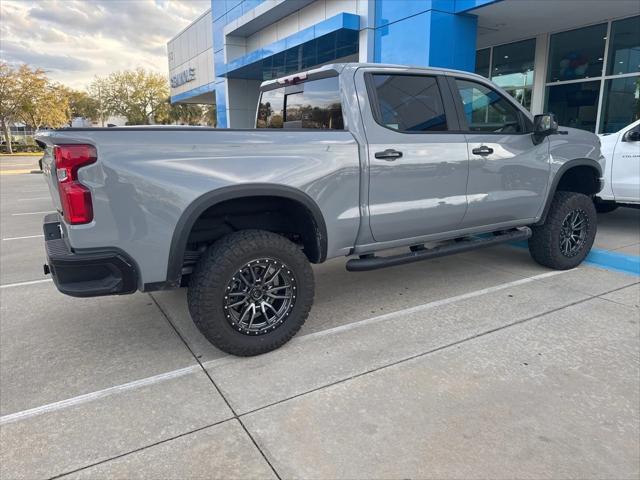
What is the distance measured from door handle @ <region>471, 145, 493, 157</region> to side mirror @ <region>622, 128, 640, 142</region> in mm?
3689

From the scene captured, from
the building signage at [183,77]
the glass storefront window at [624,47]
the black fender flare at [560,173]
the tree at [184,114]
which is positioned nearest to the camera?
the black fender flare at [560,173]

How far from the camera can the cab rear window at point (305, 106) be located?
149 inches

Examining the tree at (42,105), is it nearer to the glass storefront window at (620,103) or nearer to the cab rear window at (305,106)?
the glass storefront window at (620,103)

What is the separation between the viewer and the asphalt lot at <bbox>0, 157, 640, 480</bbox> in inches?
90.4

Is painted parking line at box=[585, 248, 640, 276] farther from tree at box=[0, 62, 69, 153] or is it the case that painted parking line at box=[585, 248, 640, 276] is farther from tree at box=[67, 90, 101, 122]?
tree at box=[67, 90, 101, 122]

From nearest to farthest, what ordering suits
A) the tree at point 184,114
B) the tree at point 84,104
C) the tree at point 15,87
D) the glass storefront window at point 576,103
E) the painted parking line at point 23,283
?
the painted parking line at point 23,283 → the glass storefront window at point 576,103 → the tree at point 15,87 → the tree at point 184,114 → the tree at point 84,104

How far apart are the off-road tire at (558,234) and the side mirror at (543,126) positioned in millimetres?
836

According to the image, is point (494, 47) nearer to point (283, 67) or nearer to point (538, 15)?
point (538, 15)

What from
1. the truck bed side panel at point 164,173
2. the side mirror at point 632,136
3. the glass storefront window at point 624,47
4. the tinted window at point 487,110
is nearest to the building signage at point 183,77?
the glass storefront window at point 624,47

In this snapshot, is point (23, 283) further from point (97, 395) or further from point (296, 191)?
point (296, 191)

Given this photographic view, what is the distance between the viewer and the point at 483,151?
4227mm

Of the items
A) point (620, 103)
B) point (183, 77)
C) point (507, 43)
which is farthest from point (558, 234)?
point (183, 77)

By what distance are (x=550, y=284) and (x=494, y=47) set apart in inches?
392


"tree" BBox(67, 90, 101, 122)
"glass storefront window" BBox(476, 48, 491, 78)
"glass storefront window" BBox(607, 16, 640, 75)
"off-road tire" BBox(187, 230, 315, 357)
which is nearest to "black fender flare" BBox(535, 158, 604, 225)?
"off-road tire" BBox(187, 230, 315, 357)
